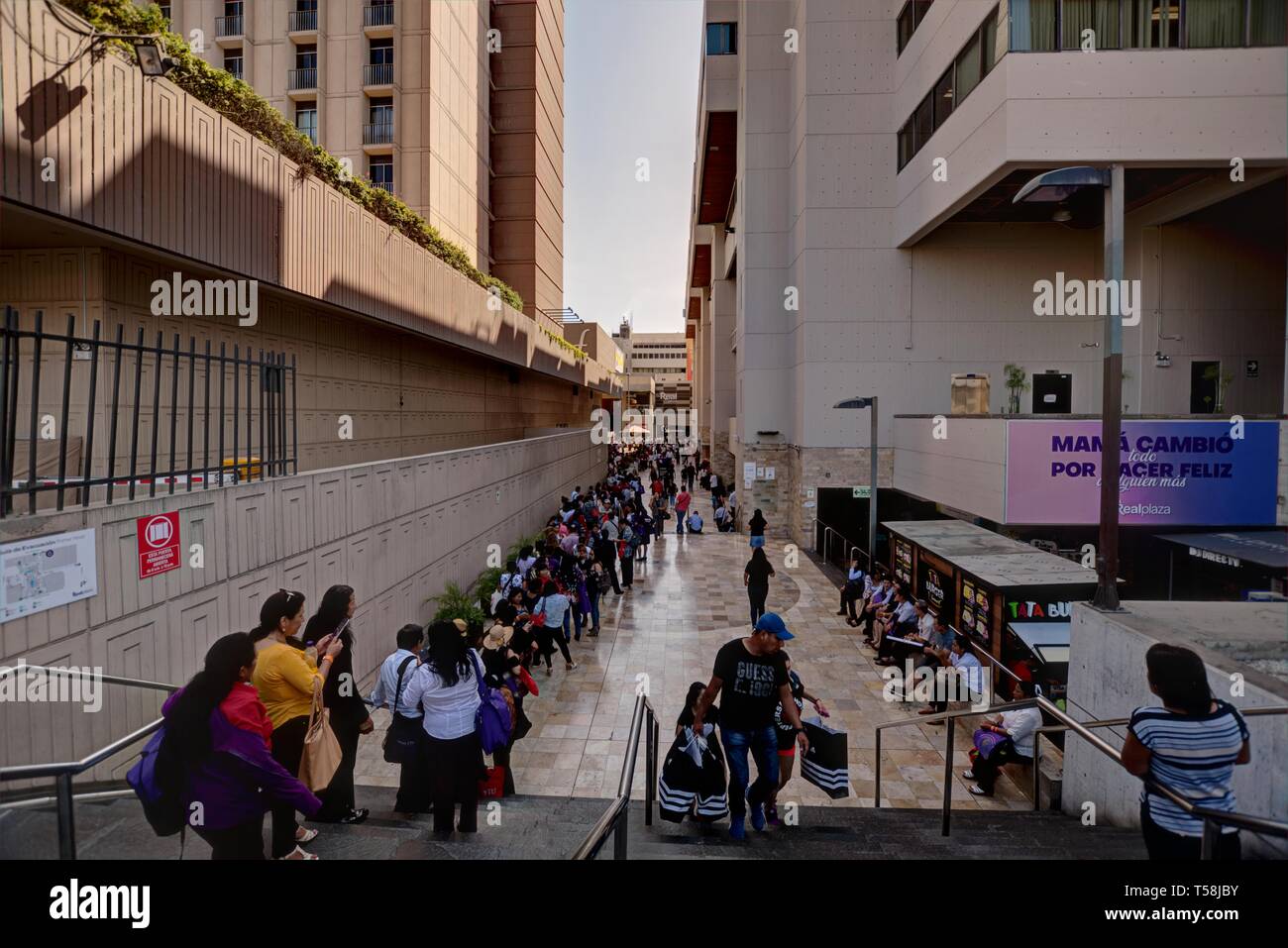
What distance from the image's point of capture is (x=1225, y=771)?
10.3ft

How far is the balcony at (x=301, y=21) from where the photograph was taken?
2159cm

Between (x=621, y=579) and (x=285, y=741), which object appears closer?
(x=285, y=741)

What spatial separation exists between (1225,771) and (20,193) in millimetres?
7706

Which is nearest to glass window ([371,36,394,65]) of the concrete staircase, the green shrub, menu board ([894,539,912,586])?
the green shrub

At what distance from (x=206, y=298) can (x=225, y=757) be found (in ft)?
20.2

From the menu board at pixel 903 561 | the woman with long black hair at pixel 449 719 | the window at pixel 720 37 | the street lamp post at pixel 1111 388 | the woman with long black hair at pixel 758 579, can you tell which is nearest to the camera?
the woman with long black hair at pixel 449 719

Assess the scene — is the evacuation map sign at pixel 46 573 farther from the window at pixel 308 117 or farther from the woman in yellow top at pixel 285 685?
the window at pixel 308 117

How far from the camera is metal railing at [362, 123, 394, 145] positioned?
70.1 feet

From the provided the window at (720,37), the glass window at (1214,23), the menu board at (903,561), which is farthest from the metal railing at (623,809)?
the window at (720,37)

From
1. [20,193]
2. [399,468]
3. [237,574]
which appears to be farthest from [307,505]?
[20,193]

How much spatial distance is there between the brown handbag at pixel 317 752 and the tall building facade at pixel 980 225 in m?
12.2

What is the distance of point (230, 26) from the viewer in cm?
2194
